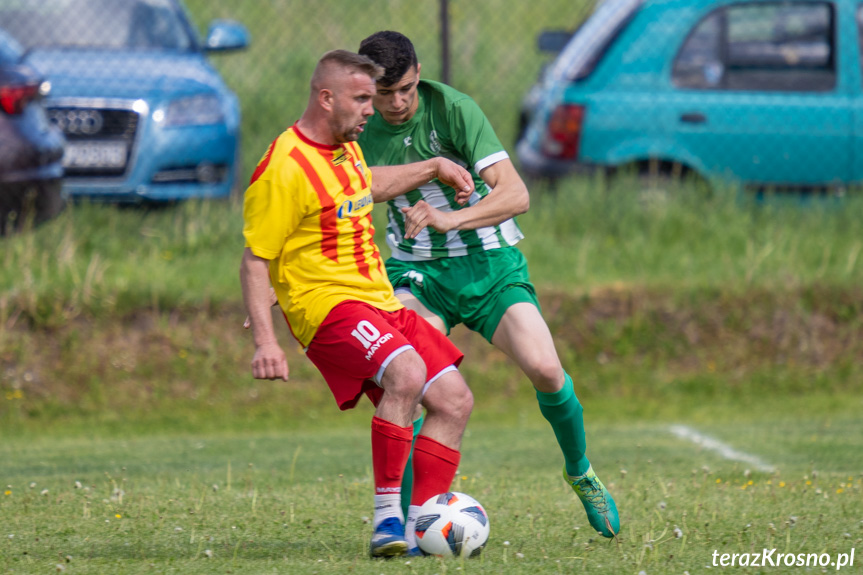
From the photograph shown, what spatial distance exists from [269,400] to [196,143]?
103 inches

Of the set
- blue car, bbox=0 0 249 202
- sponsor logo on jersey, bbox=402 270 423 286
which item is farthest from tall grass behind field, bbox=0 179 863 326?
sponsor logo on jersey, bbox=402 270 423 286

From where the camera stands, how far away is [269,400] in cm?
805

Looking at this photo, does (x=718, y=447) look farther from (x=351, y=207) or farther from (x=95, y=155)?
(x=95, y=155)

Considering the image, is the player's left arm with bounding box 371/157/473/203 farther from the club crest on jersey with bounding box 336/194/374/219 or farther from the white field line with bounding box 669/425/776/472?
the white field line with bounding box 669/425/776/472

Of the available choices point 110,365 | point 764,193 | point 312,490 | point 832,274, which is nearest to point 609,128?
point 764,193

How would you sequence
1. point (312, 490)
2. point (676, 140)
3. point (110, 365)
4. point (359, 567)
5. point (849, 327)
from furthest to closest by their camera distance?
point (676, 140) < point (849, 327) < point (110, 365) < point (312, 490) < point (359, 567)

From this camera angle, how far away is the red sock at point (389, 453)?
4004 millimetres

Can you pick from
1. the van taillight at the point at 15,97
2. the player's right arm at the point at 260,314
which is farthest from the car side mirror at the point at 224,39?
the player's right arm at the point at 260,314

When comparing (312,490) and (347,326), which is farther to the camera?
(312,490)

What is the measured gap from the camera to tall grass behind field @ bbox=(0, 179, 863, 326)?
820 centimetres

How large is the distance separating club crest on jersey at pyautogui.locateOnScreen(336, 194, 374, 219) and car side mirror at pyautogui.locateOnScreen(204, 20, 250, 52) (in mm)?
6461

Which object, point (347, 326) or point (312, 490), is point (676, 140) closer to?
point (312, 490)

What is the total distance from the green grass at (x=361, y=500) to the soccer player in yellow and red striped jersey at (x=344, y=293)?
42 cm

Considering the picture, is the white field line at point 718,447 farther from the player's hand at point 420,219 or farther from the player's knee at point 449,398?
the player's hand at point 420,219
